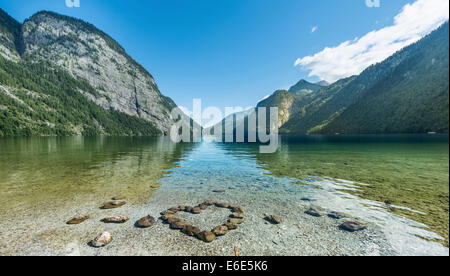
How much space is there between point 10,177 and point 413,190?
4169 cm

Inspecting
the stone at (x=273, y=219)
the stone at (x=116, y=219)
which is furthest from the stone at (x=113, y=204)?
the stone at (x=273, y=219)

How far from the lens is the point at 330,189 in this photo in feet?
59.1

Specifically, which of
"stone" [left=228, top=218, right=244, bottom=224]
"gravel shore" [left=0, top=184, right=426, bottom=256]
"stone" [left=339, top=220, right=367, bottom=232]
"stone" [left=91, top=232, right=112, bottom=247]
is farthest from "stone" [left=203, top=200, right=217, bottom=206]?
"stone" [left=339, top=220, right=367, bottom=232]

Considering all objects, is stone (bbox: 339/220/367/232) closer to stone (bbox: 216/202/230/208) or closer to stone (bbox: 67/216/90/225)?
stone (bbox: 216/202/230/208)

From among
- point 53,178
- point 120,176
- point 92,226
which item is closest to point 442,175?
point 92,226

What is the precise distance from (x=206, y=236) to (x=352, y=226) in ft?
26.3

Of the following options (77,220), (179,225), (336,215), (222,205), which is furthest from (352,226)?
(77,220)

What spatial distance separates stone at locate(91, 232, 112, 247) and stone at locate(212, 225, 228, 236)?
194 inches

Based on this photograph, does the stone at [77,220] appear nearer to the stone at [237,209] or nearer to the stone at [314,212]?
the stone at [237,209]

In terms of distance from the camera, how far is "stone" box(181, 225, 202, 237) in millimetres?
9227

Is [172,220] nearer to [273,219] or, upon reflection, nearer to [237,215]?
[237,215]

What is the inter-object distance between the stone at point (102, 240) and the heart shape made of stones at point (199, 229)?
9.60 feet

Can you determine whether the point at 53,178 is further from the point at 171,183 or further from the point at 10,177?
the point at 171,183

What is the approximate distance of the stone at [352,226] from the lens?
9875 millimetres
